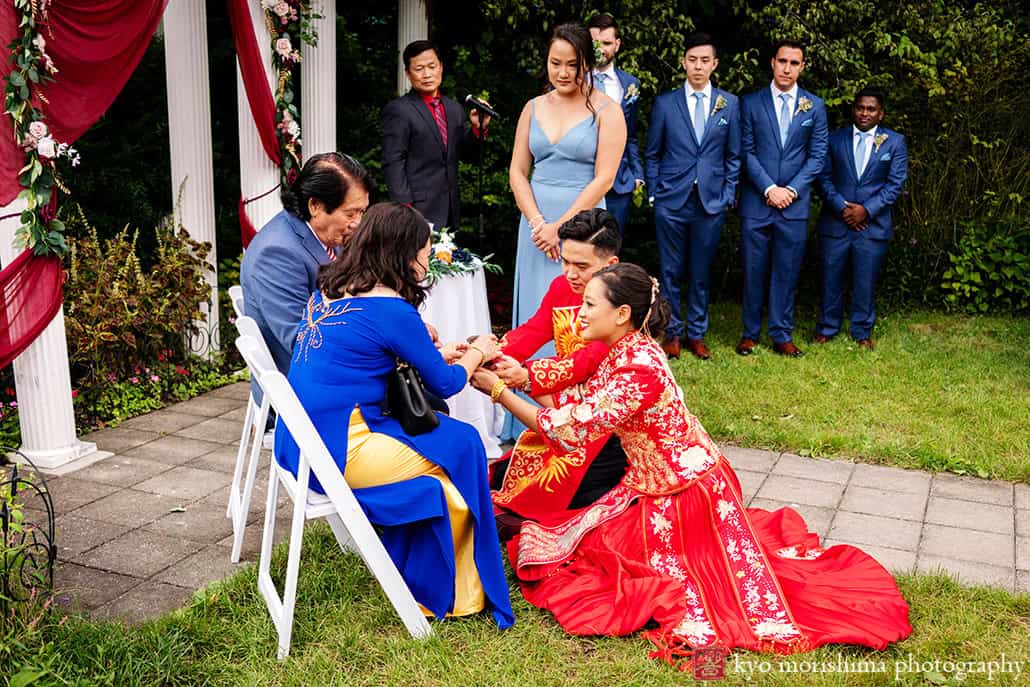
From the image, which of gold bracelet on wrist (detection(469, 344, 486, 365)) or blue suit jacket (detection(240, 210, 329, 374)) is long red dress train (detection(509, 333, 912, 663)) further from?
blue suit jacket (detection(240, 210, 329, 374))

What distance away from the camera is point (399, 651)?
3.32 metres

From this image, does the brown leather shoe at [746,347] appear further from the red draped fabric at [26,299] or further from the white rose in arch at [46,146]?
the white rose in arch at [46,146]

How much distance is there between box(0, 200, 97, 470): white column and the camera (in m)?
5.02

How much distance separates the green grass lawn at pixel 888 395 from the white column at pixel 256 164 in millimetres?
3026

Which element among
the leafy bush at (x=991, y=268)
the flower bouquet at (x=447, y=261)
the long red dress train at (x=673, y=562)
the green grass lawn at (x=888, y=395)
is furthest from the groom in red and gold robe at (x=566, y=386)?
the leafy bush at (x=991, y=268)

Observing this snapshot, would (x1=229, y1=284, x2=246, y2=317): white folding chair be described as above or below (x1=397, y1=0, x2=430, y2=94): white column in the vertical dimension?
below

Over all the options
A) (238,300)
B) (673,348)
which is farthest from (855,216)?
(238,300)

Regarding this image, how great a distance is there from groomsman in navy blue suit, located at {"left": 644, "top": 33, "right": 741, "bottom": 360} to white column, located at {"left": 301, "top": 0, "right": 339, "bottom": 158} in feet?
7.59

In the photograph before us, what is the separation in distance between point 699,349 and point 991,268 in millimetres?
3338

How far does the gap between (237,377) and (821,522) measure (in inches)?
156

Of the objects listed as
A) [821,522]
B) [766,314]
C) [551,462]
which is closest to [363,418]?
[551,462]

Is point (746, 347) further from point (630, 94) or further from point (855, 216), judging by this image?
point (630, 94)

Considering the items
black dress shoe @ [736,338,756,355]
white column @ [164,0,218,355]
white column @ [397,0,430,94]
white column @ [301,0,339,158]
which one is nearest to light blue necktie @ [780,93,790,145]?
black dress shoe @ [736,338,756,355]

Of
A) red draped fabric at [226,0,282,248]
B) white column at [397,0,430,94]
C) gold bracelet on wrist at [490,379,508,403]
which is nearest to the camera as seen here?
gold bracelet on wrist at [490,379,508,403]
